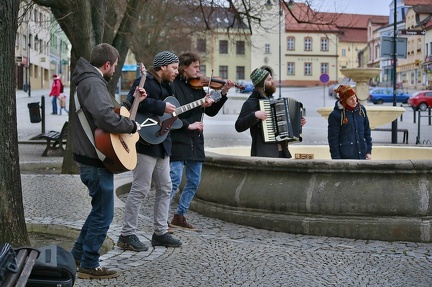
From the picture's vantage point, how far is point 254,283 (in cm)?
577

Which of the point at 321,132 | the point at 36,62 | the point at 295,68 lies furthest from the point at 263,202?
the point at 295,68

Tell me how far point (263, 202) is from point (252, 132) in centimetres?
96

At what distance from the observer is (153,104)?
6754 mm

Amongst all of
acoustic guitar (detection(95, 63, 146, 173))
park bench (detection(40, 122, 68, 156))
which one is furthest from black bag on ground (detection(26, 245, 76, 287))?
park bench (detection(40, 122, 68, 156))

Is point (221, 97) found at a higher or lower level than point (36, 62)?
lower

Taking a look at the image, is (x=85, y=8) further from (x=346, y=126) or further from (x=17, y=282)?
(x=17, y=282)

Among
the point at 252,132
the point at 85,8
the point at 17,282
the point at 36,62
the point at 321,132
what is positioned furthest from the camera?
the point at 36,62

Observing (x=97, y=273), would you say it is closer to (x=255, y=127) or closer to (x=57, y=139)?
(x=255, y=127)

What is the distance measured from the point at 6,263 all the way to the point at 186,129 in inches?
176

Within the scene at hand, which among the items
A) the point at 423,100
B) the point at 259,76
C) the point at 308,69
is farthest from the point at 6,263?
the point at 308,69

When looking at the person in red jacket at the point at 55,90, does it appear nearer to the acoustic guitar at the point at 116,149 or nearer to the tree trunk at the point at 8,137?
the tree trunk at the point at 8,137

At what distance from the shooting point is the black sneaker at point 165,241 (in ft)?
22.8

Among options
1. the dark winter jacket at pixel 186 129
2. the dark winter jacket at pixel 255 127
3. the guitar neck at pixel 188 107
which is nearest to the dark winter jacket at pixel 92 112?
the guitar neck at pixel 188 107

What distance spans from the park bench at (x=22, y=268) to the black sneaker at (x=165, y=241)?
3127 millimetres
